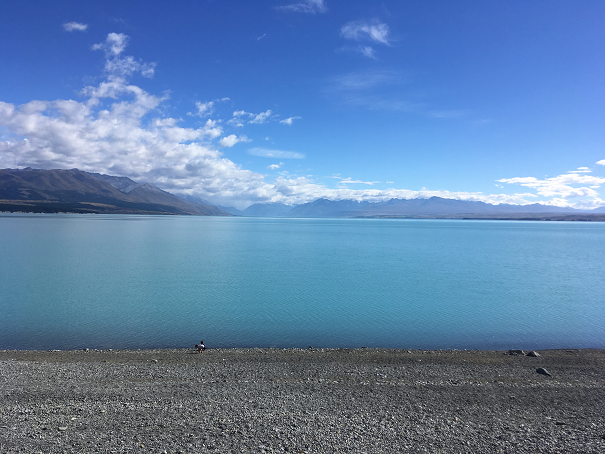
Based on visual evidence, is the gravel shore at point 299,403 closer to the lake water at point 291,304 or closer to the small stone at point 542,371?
the small stone at point 542,371

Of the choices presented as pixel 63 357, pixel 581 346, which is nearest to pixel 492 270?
pixel 581 346

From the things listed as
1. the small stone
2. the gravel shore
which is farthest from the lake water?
the small stone

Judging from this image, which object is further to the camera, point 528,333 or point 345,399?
point 528,333

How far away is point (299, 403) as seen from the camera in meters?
11.7

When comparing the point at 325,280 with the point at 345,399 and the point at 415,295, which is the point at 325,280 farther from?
the point at 345,399

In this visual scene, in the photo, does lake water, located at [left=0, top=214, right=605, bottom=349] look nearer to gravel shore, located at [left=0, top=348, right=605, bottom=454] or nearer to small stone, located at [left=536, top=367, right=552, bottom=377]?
gravel shore, located at [left=0, top=348, right=605, bottom=454]

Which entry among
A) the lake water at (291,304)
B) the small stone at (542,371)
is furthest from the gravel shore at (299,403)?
the lake water at (291,304)

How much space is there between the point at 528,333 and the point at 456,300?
27.6ft

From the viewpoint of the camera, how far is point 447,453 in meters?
9.01

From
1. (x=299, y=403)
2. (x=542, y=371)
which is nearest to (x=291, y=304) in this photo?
(x=299, y=403)

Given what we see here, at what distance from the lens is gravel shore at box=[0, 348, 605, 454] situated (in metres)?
9.34

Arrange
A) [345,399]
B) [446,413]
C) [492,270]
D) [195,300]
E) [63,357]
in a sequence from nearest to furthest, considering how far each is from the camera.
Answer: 1. [446,413]
2. [345,399]
3. [63,357]
4. [195,300]
5. [492,270]

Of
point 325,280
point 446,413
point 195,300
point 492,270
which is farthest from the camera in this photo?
point 492,270

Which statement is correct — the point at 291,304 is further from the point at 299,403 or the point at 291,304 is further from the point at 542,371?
the point at 542,371
